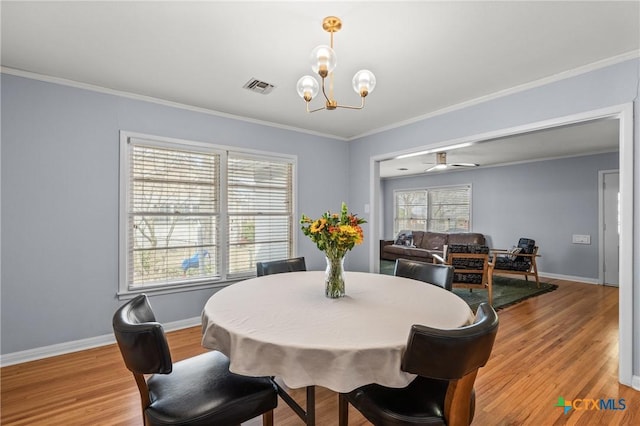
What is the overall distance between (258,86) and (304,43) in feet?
2.89

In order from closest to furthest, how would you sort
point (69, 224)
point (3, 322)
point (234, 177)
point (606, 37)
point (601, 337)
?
point (606, 37) < point (3, 322) < point (69, 224) < point (601, 337) < point (234, 177)

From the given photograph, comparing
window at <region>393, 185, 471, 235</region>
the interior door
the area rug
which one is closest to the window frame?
window at <region>393, 185, 471, 235</region>

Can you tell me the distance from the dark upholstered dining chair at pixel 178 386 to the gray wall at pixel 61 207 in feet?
6.35

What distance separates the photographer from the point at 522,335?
333cm

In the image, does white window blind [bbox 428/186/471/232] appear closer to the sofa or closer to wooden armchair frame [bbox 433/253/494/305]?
the sofa

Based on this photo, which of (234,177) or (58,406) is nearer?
(58,406)

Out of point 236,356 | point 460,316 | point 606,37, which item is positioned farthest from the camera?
point 606,37

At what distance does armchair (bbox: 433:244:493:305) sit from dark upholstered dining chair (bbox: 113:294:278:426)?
12.1 ft

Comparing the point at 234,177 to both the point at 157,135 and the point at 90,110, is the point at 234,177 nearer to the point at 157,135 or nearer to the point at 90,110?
the point at 157,135

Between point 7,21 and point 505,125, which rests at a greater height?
point 7,21

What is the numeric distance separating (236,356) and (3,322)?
8.91 feet

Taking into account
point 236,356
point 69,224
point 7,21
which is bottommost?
point 236,356

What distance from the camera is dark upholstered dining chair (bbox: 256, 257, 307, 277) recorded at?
8.80 ft

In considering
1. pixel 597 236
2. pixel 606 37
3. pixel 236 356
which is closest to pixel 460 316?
pixel 236 356
